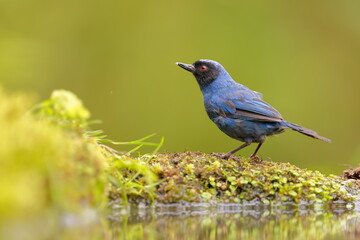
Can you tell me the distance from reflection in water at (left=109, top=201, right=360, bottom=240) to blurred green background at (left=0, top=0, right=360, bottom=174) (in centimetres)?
695

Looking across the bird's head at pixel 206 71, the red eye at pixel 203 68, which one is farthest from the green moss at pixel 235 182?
the red eye at pixel 203 68

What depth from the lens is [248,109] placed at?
7.39m

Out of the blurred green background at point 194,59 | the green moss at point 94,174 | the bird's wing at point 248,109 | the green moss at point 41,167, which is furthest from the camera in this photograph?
the blurred green background at point 194,59

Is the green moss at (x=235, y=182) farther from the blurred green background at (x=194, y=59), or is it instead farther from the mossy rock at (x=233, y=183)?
the blurred green background at (x=194, y=59)

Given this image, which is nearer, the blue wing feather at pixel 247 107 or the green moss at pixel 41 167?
the green moss at pixel 41 167

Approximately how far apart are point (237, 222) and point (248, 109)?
272 cm

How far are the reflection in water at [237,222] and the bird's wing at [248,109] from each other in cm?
172

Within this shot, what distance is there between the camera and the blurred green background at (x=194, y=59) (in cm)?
1283

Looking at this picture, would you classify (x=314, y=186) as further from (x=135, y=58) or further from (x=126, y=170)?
(x=135, y=58)

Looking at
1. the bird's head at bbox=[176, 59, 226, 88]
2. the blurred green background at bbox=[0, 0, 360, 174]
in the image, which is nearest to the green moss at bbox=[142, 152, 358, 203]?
the bird's head at bbox=[176, 59, 226, 88]

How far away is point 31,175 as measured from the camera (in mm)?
3732

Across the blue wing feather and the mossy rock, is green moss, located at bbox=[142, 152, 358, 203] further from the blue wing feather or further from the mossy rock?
the blue wing feather

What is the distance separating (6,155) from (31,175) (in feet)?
0.74

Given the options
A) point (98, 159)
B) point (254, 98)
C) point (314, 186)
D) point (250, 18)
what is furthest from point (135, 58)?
point (98, 159)
